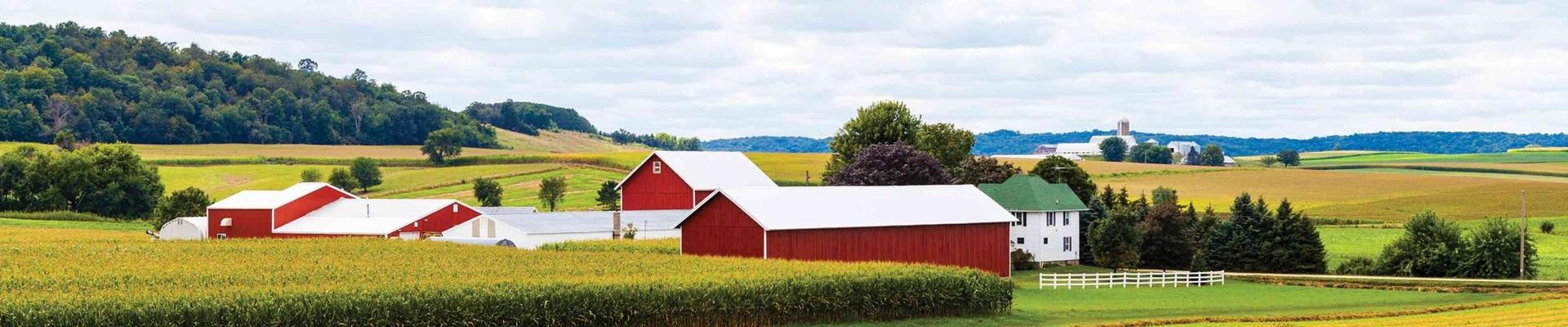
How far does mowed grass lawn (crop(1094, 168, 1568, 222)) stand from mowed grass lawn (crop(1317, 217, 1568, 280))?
22.5ft

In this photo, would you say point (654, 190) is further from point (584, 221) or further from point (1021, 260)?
point (1021, 260)

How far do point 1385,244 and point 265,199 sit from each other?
172 ft

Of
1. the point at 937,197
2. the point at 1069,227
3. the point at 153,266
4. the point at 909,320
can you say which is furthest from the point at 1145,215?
the point at 153,266

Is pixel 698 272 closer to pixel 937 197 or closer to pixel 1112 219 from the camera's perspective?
pixel 937 197

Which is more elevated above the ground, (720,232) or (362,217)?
(720,232)

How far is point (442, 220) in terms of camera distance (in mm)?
78000

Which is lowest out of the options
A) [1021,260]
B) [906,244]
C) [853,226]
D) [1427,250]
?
[1021,260]

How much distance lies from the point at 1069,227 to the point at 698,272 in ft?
113

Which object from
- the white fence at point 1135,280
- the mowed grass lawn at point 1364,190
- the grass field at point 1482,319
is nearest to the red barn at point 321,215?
the white fence at point 1135,280

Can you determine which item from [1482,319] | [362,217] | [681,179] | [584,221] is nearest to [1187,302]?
[1482,319]

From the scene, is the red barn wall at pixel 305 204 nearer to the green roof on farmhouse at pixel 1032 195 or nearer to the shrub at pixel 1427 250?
the green roof on farmhouse at pixel 1032 195

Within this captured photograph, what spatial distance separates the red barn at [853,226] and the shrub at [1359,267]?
1361cm

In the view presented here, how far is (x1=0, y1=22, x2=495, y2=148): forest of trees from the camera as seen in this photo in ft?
517

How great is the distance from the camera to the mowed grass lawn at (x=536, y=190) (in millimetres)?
111875
